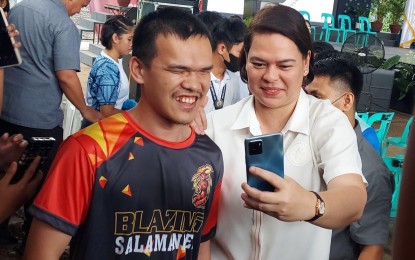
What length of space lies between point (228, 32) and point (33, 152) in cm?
267

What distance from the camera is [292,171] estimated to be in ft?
5.36

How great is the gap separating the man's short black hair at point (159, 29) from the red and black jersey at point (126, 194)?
0.65 ft

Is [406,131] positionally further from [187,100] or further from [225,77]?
[187,100]

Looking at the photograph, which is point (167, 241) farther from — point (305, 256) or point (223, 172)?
point (305, 256)

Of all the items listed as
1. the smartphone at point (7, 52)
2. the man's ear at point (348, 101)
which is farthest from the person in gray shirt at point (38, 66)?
the man's ear at point (348, 101)

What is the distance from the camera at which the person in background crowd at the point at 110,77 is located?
426 centimetres

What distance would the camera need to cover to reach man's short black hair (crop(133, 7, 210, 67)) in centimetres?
157

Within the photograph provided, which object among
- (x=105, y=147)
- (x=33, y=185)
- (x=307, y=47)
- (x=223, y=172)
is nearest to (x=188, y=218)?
(x=223, y=172)

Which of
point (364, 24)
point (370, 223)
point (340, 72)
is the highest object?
point (340, 72)

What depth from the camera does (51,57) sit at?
3.47 meters

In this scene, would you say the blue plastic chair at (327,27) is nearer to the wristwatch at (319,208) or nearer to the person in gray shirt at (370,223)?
the person in gray shirt at (370,223)

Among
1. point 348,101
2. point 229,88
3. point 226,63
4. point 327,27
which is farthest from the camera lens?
point 327,27

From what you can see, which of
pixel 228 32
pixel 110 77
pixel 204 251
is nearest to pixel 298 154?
pixel 204 251

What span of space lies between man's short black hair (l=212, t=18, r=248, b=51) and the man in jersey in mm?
2437
